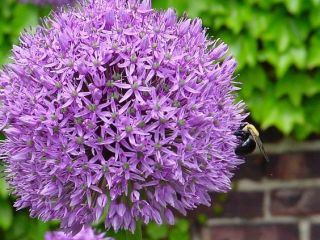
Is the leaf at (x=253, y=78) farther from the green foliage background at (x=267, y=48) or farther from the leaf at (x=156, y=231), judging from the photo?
the leaf at (x=156, y=231)

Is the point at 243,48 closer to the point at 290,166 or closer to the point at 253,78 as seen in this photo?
the point at 253,78

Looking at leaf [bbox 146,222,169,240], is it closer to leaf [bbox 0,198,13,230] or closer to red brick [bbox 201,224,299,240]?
red brick [bbox 201,224,299,240]

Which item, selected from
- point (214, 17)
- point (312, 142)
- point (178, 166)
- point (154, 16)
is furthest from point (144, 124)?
point (312, 142)

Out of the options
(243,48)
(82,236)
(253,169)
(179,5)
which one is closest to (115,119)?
(82,236)

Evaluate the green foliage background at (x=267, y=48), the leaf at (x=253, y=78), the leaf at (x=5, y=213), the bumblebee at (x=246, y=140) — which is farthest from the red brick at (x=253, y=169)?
the bumblebee at (x=246, y=140)

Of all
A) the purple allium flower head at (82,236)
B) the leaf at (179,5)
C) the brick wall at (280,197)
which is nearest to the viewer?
the purple allium flower head at (82,236)

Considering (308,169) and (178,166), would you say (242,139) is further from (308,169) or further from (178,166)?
(308,169)
